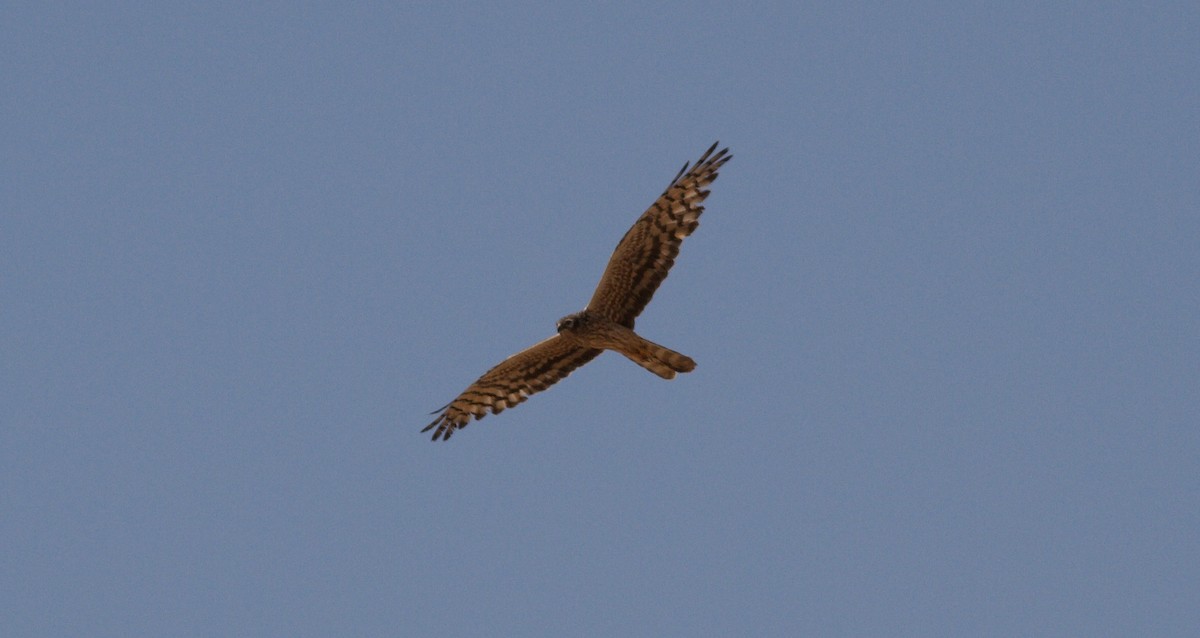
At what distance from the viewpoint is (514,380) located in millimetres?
21938

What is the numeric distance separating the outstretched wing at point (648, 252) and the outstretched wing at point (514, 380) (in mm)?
873

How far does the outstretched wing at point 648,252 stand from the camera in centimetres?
2038

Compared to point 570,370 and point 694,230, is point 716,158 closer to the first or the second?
point 694,230

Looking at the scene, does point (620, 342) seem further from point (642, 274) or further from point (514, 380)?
point (514, 380)

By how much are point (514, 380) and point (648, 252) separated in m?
2.60

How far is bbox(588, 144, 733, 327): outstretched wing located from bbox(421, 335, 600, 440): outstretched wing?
87 centimetres

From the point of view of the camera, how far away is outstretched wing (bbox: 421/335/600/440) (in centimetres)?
2148

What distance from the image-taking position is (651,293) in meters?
20.5

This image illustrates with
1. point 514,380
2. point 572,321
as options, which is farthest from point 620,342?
point 514,380

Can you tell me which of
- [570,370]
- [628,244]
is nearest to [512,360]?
[570,370]

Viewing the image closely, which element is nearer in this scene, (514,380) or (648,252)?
(648,252)

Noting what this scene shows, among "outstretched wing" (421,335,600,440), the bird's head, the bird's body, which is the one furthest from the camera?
"outstretched wing" (421,335,600,440)

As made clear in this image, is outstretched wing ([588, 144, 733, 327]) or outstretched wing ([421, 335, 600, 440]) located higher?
outstretched wing ([588, 144, 733, 327])

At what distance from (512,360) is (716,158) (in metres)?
3.30
